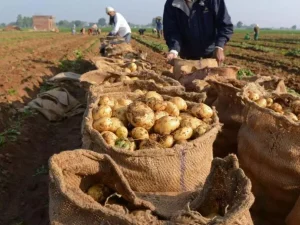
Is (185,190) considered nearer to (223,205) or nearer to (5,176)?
(223,205)

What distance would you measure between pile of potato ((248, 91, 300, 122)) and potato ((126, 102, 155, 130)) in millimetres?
1086

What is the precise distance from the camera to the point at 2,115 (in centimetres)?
663

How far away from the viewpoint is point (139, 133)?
2809 mm

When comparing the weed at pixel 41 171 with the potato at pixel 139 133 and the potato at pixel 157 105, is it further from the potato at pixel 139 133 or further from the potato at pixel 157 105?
the potato at pixel 139 133

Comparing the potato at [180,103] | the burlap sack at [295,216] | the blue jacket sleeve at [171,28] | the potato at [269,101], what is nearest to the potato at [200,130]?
the potato at [180,103]

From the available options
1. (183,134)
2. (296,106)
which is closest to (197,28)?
(296,106)

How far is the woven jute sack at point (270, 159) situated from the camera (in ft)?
8.73

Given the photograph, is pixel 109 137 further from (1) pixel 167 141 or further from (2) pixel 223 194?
(2) pixel 223 194

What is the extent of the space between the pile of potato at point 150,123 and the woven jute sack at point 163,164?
0.52 feet

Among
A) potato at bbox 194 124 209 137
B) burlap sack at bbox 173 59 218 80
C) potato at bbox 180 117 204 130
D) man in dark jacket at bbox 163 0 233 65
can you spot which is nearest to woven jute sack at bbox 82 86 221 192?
potato at bbox 194 124 209 137

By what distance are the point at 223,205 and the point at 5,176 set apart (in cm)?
340

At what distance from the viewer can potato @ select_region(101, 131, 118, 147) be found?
2674mm

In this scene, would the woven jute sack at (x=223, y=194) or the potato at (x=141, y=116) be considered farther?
the potato at (x=141, y=116)

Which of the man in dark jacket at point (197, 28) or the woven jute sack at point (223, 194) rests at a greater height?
the man in dark jacket at point (197, 28)
